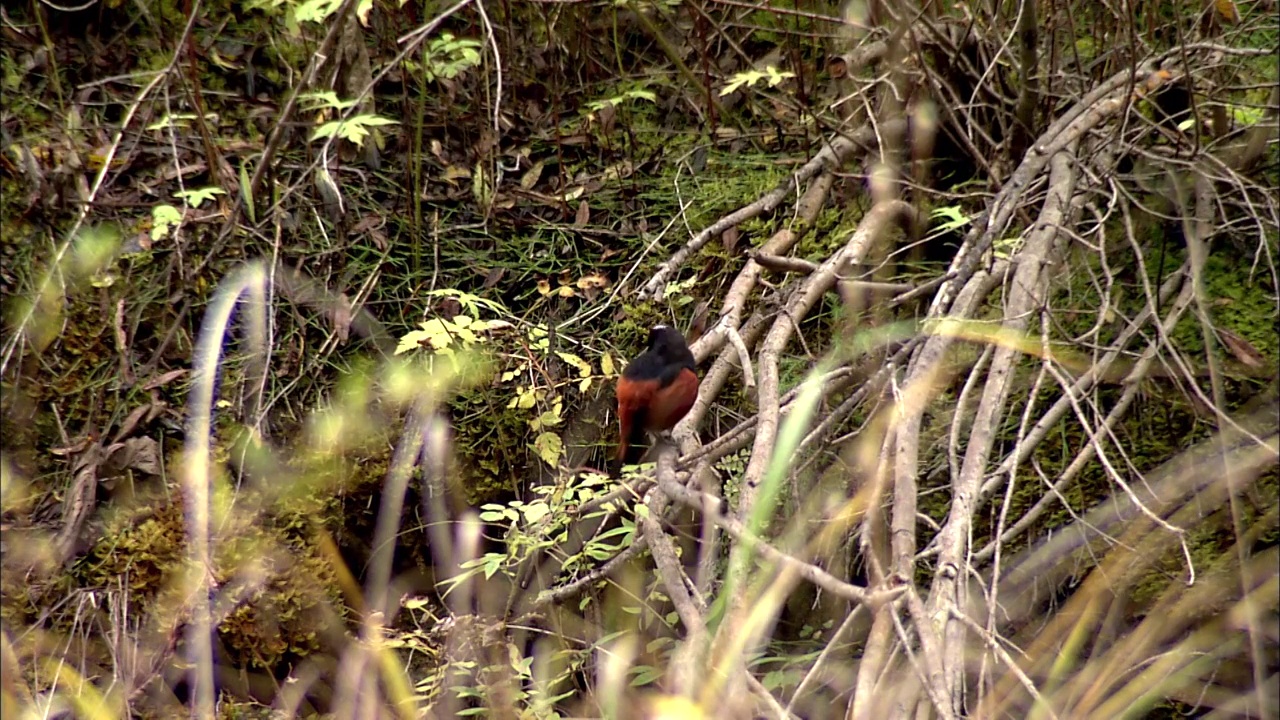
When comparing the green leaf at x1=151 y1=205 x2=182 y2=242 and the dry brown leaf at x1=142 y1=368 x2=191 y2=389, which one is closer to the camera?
the green leaf at x1=151 y1=205 x2=182 y2=242

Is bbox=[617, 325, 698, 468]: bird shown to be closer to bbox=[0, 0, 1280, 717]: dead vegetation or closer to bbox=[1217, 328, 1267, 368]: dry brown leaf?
bbox=[0, 0, 1280, 717]: dead vegetation

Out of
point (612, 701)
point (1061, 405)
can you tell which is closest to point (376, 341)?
point (612, 701)

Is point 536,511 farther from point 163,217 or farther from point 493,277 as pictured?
point 163,217

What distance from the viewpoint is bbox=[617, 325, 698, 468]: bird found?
10.8ft

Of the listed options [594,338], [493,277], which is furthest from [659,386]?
[493,277]

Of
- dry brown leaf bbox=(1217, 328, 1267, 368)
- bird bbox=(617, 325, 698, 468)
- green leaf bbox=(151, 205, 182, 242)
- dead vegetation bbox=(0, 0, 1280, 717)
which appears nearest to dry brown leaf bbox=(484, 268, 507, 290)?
dead vegetation bbox=(0, 0, 1280, 717)

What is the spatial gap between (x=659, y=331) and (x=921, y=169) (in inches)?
46.6

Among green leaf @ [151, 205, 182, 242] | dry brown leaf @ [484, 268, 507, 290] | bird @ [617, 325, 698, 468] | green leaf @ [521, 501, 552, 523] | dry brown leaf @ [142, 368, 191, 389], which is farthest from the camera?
dry brown leaf @ [484, 268, 507, 290]

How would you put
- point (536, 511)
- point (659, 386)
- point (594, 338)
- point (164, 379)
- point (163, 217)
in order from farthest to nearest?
1. point (594, 338)
2. point (164, 379)
3. point (163, 217)
4. point (659, 386)
5. point (536, 511)

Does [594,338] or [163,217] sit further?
[594,338]

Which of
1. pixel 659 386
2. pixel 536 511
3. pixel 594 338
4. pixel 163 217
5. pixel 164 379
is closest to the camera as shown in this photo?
pixel 536 511

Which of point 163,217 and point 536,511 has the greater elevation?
point 163,217

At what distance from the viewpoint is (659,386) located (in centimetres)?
329

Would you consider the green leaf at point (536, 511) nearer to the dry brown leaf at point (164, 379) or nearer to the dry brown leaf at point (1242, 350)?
the dry brown leaf at point (164, 379)
